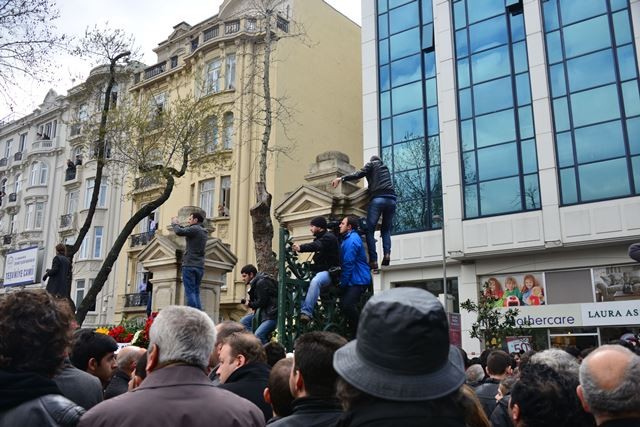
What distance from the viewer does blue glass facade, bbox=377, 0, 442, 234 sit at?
25.8m

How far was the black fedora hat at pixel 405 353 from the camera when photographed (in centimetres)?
188

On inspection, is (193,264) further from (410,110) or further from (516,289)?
(410,110)

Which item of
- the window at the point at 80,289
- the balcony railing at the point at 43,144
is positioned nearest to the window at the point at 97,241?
the window at the point at 80,289

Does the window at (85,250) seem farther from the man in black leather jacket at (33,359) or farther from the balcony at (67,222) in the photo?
the man in black leather jacket at (33,359)

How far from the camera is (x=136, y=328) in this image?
1097 cm

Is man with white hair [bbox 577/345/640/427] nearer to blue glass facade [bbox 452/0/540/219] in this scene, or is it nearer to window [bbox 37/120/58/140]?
blue glass facade [bbox 452/0/540/219]

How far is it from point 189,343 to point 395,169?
2440 cm

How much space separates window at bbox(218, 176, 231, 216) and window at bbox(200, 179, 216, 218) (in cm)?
62

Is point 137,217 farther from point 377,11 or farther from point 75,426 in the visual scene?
point 377,11

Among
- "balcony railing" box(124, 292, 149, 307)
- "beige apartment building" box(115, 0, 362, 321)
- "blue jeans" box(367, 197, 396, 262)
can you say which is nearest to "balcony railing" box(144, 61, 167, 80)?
"beige apartment building" box(115, 0, 362, 321)

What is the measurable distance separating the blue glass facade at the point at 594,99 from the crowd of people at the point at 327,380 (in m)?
19.9

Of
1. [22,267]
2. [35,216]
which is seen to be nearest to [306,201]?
[22,267]

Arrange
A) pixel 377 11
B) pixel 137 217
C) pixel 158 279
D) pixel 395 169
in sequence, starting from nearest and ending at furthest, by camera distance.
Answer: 1. pixel 158 279
2. pixel 137 217
3. pixel 395 169
4. pixel 377 11

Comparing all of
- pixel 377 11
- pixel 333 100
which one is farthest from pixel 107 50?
pixel 333 100
